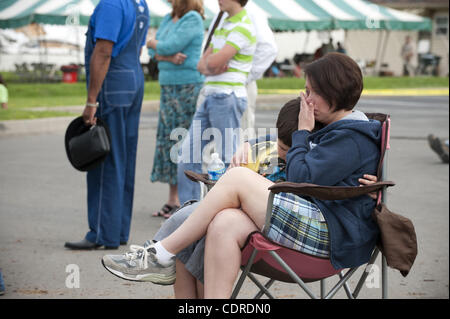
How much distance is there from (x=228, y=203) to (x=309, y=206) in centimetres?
33

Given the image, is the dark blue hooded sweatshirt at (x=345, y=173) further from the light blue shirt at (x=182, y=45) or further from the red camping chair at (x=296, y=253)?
the light blue shirt at (x=182, y=45)

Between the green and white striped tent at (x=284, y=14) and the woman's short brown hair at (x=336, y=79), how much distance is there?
16.8m

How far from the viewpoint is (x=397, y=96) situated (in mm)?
23391

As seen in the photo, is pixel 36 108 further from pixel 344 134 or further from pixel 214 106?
pixel 344 134

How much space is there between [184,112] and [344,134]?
3344 millimetres

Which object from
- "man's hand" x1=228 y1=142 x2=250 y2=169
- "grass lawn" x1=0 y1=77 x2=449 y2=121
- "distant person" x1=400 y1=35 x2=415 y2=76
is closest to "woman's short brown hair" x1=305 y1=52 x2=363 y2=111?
"man's hand" x1=228 y1=142 x2=250 y2=169

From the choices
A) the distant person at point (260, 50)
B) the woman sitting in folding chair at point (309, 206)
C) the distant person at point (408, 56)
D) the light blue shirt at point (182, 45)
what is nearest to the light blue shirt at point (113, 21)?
the distant person at point (260, 50)

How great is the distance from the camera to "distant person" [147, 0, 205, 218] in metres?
Answer: 6.07

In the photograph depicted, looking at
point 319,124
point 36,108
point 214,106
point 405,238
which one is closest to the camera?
point 405,238

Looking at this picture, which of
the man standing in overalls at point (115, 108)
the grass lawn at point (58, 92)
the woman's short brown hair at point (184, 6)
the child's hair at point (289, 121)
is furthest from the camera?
the grass lawn at point (58, 92)

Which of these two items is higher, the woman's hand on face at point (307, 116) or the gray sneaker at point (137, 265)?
the woman's hand on face at point (307, 116)

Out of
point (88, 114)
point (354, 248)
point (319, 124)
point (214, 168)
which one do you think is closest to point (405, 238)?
point (354, 248)

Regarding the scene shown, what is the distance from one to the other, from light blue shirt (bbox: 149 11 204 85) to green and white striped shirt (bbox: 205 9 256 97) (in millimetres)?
666

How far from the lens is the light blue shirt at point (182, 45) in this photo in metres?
6.05
